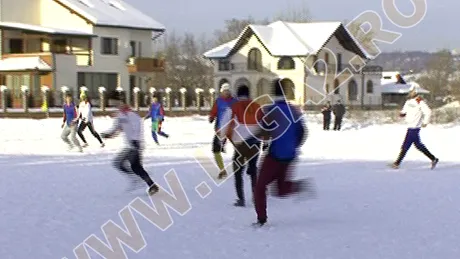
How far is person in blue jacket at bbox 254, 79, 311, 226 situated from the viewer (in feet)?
30.0

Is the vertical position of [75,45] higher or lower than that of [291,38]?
lower

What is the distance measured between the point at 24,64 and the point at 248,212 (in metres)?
40.2

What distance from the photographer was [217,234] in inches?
348

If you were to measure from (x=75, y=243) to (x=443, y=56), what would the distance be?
316 feet

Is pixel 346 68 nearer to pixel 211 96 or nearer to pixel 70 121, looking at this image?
pixel 211 96

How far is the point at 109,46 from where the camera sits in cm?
5616

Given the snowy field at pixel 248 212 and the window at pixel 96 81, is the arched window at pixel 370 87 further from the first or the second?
the snowy field at pixel 248 212

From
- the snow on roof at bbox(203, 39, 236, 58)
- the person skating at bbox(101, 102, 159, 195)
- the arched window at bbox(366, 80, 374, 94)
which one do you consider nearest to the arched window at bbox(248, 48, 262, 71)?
the snow on roof at bbox(203, 39, 236, 58)

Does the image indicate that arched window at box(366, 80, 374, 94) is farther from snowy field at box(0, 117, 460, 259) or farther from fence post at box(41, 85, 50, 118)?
snowy field at box(0, 117, 460, 259)

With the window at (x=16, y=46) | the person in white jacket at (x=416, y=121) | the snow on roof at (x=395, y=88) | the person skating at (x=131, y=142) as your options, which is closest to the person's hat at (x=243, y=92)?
the person skating at (x=131, y=142)

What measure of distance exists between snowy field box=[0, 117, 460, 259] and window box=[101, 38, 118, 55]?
36.5 metres

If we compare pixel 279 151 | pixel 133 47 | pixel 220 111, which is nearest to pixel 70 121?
pixel 220 111

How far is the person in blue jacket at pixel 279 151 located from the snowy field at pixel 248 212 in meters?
0.46

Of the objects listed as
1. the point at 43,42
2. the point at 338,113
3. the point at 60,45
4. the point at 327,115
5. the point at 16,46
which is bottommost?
the point at 327,115
